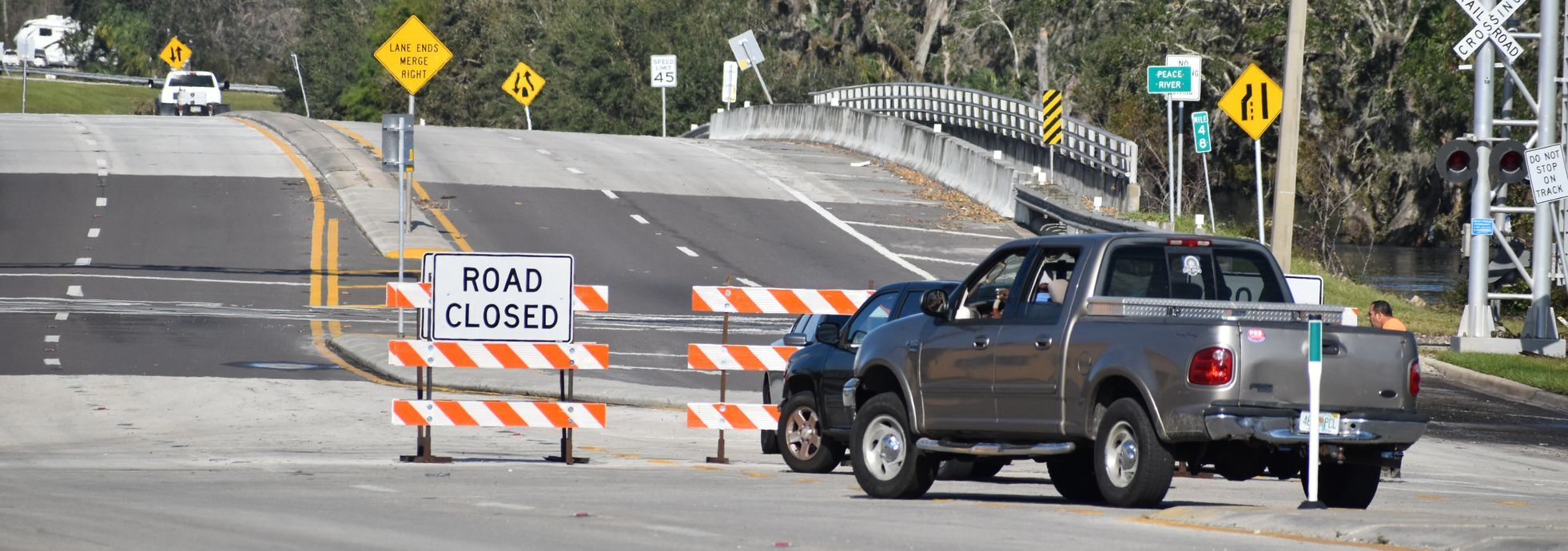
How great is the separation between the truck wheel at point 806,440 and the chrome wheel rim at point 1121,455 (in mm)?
3617

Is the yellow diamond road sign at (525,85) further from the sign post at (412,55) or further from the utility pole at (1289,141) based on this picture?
the utility pole at (1289,141)

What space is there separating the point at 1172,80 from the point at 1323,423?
20.6 meters

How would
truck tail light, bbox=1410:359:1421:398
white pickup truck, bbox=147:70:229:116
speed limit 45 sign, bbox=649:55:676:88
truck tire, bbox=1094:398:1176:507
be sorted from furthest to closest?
white pickup truck, bbox=147:70:229:116, speed limit 45 sign, bbox=649:55:676:88, truck tail light, bbox=1410:359:1421:398, truck tire, bbox=1094:398:1176:507

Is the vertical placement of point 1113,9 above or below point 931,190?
above

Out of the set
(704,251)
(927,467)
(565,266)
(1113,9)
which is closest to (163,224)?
(704,251)

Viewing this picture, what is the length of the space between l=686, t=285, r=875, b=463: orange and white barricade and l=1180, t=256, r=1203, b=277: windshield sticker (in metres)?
4.08

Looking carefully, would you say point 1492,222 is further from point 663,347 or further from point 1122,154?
point 1122,154

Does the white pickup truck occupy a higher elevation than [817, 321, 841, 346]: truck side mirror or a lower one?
higher

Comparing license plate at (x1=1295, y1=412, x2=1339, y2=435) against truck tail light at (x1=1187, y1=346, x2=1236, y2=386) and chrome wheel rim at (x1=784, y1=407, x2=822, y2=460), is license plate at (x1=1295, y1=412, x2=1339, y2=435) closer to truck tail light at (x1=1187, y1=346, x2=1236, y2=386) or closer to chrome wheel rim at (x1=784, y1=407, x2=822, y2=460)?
truck tail light at (x1=1187, y1=346, x2=1236, y2=386)

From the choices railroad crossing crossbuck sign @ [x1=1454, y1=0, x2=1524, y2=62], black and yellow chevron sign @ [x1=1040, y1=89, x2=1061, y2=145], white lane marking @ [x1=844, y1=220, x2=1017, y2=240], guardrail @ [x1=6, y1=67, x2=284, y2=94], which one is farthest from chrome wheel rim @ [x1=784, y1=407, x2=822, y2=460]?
guardrail @ [x1=6, y1=67, x2=284, y2=94]

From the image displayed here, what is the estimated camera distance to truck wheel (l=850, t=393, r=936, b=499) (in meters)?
12.1

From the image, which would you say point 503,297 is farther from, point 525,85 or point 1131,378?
point 525,85

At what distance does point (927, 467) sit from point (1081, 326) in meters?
1.60

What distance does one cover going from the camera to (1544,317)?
25.7m
